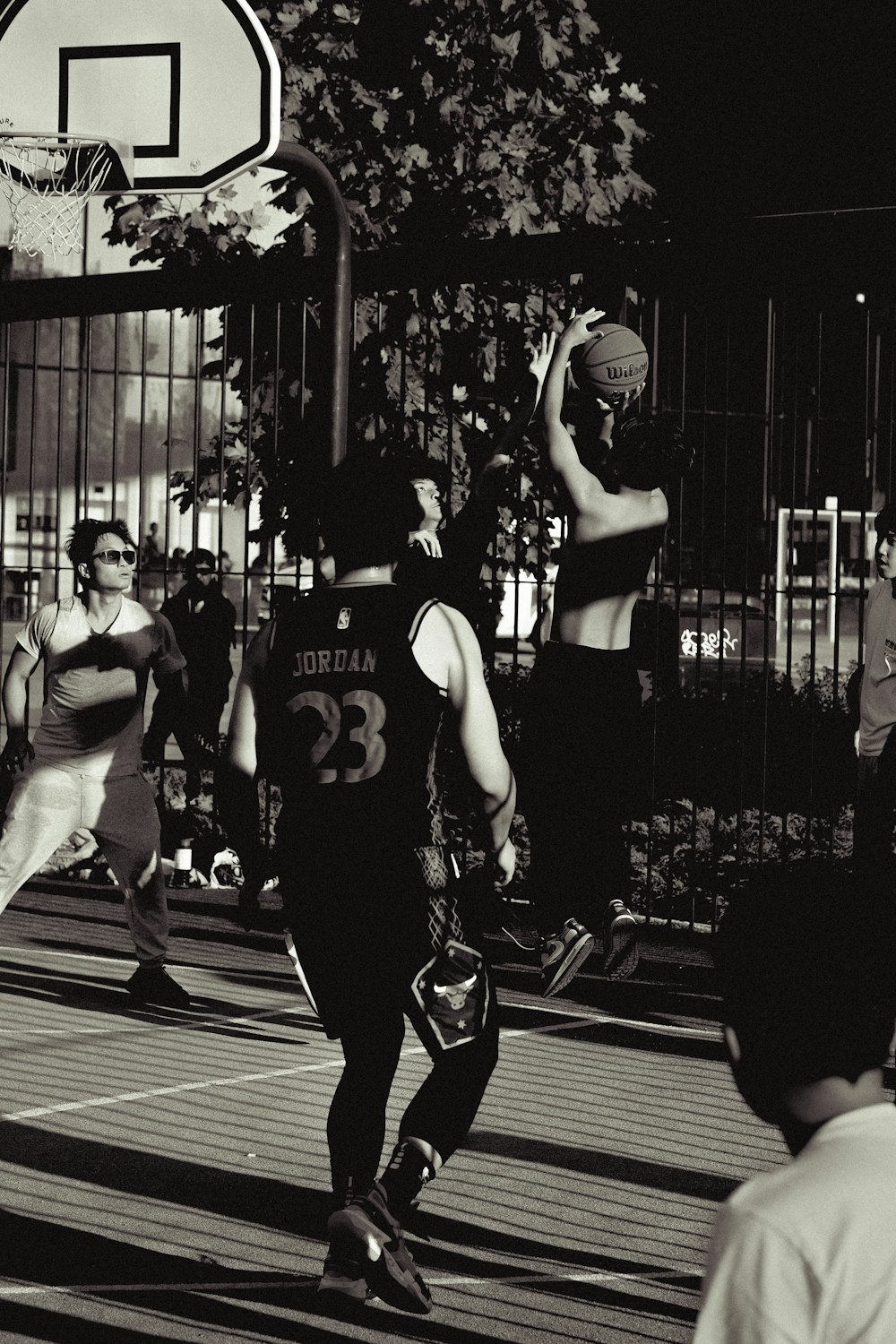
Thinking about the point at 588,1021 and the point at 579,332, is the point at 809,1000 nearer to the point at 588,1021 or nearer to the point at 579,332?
the point at 579,332

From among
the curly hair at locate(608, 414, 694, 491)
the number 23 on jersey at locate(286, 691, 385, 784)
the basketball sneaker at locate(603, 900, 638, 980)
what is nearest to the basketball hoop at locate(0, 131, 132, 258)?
the curly hair at locate(608, 414, 694, 491)

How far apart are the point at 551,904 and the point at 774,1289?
4.00 metres

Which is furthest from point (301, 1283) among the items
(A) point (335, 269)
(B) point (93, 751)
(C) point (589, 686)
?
(A) point (335, 269)

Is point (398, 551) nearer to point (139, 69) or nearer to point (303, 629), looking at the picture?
point (303, 629)

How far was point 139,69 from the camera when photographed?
354 inches

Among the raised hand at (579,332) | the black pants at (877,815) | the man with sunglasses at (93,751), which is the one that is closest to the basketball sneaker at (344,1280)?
the raised hand at (579,332)

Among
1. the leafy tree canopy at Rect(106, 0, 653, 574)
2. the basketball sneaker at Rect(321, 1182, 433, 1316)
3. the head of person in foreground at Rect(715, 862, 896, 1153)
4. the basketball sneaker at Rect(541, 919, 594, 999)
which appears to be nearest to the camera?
the head of person in foreground at Rect(715, 862, 896, 1153)

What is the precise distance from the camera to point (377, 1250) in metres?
3.93

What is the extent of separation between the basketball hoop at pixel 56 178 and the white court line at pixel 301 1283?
19.9 feet

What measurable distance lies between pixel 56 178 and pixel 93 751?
3.50 m

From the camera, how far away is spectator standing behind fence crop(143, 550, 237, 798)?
11078mm

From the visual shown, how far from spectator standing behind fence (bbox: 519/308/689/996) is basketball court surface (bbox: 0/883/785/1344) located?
75 cm

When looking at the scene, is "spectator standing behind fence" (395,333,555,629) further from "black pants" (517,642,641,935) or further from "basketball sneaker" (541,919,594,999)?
"basketball sneaker" (541,919,594,999)

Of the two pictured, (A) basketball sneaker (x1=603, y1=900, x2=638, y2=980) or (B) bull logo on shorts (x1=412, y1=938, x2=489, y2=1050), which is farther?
(A) basketball sneaker (x1=603, y1=900, x2=638, y2=980)
